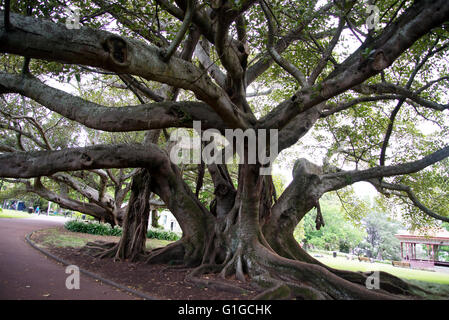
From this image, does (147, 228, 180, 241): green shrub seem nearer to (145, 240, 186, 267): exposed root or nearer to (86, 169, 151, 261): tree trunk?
(86, 169, 151, 261): tree trunk

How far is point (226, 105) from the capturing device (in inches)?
193

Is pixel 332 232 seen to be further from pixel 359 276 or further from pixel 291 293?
pixel 291 293

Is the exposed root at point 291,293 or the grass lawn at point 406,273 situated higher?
the exposed root at point 291,293

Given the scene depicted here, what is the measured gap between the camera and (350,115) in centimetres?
1062

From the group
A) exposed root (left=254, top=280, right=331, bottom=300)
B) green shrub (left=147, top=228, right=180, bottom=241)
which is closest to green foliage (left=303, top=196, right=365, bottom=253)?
green shrub (left=147, top=228, right=180, bottom=241)

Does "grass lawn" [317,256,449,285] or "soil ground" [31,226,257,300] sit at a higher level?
"soil ground" [31,226,257,300]

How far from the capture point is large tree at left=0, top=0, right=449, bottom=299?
12.3 ft

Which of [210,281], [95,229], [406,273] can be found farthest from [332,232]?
[210,281]

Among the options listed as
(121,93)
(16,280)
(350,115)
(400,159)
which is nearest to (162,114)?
(16,280)

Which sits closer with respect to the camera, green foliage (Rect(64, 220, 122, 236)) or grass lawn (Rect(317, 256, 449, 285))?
grass lawn (Rect(317, 256, 449, 285))

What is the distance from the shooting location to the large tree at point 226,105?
376 cm

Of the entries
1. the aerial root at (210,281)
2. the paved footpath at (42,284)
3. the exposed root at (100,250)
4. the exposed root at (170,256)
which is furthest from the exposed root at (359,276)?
the exposed root at (100,250)

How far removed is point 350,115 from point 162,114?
8024mm

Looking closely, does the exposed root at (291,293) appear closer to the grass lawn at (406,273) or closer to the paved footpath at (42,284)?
the paved footpath at (42,284)
